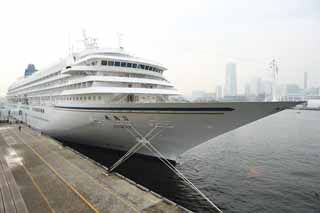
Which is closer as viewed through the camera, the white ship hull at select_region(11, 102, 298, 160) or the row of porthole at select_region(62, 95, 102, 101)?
the white ship hull at select_region(11, 102, 298, 160)

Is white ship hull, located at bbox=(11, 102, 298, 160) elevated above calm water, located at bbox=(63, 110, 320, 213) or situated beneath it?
elevated above

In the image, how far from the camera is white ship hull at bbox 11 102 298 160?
9461 millimetres

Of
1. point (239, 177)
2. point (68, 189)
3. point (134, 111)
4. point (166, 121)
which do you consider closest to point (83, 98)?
point (134, 111)

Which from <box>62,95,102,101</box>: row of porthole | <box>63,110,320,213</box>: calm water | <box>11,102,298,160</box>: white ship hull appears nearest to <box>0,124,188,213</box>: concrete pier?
<box>11,102,298,160</box>: white ship hull

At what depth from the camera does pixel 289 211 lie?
879 cm

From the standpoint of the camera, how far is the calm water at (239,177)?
9453 millimetres

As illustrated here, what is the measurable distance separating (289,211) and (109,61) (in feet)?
47.8

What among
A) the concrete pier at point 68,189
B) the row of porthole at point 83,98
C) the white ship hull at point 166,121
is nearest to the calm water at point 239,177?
the white ship hull at point 166,121

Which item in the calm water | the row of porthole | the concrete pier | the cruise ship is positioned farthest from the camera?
the row of porthole

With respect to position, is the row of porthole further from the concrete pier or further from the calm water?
the calm water

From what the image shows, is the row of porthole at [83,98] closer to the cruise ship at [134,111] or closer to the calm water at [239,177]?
the cruise ship at [134,111]

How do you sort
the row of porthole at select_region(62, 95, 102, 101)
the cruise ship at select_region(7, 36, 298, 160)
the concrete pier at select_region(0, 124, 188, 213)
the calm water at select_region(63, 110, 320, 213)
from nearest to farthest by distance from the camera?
1. the concrete pier at select_region(0, 124, 188, 213)
2. the calm water at select_region(63, 110, 320, 213)
3. the cruise ship at select_region(7, 36, 298, 160)
4. the row of porthole at select_region(62, 95, 102, 101)

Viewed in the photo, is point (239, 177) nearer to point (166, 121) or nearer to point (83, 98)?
point (166, 121)

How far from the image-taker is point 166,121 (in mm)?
10820
